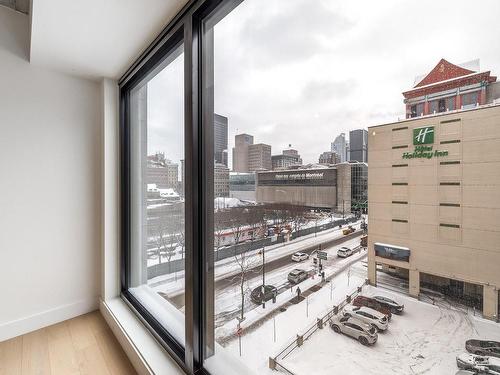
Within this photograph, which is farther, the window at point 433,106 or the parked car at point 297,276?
the parked car at point 297,276

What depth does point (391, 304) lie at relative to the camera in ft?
2.27

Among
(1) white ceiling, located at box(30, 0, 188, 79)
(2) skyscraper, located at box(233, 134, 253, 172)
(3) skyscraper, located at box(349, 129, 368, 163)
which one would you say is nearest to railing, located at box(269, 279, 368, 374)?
(3) skyscraper, located at box(349, 129, 368, 163)

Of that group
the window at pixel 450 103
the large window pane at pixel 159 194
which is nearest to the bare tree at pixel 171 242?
the large window pane at pixel 159 194

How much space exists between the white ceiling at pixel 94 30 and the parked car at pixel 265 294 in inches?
57.8

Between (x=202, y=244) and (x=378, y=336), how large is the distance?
0.86m

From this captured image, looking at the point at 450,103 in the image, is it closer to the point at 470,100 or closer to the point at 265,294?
the point at 470,100

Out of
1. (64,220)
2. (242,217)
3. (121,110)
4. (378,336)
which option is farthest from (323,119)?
(64,220)

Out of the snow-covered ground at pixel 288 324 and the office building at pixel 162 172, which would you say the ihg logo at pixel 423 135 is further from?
the office building at pixel 162 172

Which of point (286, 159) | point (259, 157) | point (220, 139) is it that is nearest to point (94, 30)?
point (220, 139)

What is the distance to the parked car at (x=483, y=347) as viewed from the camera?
520mm

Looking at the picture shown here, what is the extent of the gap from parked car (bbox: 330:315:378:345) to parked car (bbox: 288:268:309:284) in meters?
0.16

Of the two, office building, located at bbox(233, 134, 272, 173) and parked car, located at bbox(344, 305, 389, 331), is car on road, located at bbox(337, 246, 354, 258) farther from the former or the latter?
office building, located at bbox(233, 134, 272, 173)

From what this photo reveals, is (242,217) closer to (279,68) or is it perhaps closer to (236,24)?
(279,68)

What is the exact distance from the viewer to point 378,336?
0.71 metres
